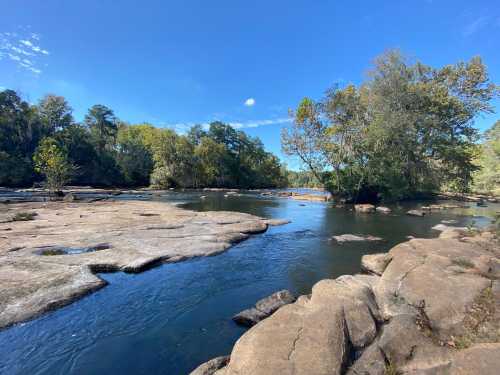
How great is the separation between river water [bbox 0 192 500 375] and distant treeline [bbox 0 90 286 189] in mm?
58799

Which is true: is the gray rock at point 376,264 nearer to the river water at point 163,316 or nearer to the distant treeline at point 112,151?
the river water at point 163,316

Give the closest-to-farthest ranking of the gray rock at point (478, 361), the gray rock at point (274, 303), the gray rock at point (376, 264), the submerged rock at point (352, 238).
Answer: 1. the gray rock at point (478, 361)
2. the gray rock at point (274, 303)
3. the gray rock at point (376, 264)
4. the submerged rock at point (352, 238)

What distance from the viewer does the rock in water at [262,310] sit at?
6.79 m

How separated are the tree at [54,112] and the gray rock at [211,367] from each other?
90.5 meters

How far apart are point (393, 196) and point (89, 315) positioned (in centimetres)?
3895

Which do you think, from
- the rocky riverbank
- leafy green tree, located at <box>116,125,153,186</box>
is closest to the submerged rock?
the rocky riverbank

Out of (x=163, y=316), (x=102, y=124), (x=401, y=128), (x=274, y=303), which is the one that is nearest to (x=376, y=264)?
(x=274, y=303)

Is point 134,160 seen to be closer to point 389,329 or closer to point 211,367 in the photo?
point 211,367

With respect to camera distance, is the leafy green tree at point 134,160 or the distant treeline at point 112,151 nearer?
the distant treeline at point 112,151

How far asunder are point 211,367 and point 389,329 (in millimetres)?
3472

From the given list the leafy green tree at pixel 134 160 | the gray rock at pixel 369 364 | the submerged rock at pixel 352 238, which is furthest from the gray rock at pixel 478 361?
the leafy green tree at pixel 134 160

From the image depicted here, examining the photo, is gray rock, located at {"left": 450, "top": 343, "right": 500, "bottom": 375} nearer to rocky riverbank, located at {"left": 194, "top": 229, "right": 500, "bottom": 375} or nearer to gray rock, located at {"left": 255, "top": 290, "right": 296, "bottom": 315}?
rocky riverbank, located at {"left": 194, "top": 229, "right": 500, "bottom": 375}

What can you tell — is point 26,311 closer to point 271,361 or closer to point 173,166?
point 271,361

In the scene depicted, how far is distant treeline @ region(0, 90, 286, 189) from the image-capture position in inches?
2574
